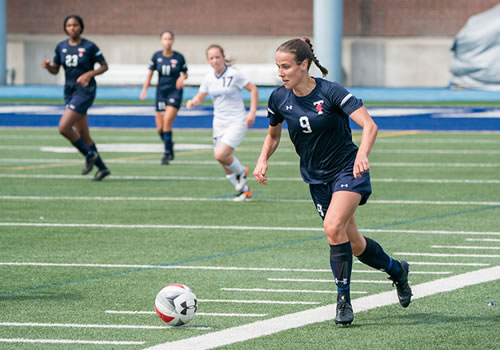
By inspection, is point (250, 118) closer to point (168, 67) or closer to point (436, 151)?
point (168, 67)

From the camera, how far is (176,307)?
6875mm

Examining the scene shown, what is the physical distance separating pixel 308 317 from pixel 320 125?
1269 millimetres

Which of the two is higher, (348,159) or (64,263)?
(348,159)

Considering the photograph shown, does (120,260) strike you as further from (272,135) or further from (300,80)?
(300,80)

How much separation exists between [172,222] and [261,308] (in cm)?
457

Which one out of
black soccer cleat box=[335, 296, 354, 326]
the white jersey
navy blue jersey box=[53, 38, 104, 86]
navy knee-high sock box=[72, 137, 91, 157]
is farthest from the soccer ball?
navy blue jersey box=[53, 38, 104, 86]

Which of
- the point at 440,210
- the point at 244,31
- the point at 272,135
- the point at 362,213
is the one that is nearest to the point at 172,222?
the point at 362,213

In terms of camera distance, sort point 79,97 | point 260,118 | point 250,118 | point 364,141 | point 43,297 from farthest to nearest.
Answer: point 260,118
point 79,97
point 250,118
point 43,297
point 364,141

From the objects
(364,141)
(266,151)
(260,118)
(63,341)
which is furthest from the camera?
(260,118)

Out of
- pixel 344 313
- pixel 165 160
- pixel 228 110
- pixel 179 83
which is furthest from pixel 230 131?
pixel 344 313

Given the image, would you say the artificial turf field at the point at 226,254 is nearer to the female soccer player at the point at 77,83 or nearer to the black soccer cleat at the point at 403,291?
the black soccer cleat at the point at 403,291

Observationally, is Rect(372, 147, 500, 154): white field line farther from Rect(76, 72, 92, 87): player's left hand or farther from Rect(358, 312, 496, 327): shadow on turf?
Rect(358, 312, 496, 327): shadow on turf

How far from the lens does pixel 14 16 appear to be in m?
47.6

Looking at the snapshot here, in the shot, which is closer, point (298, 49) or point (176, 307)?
point (176, 307)
